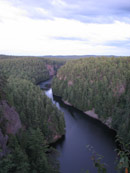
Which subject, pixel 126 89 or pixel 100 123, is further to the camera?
pixel 126 89

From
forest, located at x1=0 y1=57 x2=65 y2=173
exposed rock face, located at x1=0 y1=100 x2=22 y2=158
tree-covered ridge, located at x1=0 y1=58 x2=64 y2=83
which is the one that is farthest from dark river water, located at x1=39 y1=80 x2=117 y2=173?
tree-covered ridge, located at x1=0 y1=58 x2=64 y2=83

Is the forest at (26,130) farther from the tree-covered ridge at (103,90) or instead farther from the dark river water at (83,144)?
the tree-covered ridge at (103,90)

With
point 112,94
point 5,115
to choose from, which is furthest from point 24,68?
point 5,115

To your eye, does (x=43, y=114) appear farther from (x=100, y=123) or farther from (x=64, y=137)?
(x=100, y=123)

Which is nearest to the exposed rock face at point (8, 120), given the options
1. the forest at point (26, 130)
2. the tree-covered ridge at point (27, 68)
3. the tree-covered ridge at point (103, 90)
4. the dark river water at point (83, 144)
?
the forest at point (26, 130)

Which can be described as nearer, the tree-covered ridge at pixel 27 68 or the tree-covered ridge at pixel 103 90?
the tree-covered ridge at pixel 103 90

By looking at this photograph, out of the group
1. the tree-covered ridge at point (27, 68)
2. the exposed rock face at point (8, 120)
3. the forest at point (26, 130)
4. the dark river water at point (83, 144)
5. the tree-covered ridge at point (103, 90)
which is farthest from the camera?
the tree-covered ridge at point (27, 68)
